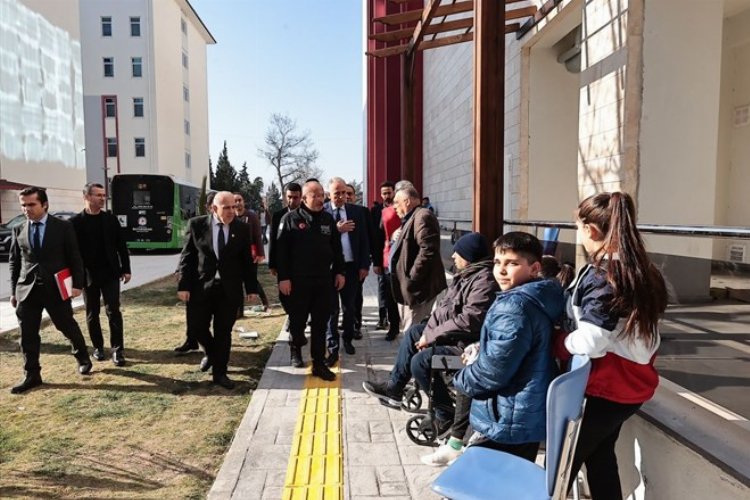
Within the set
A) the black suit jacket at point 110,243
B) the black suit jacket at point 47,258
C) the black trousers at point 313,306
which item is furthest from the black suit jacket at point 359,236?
the black suit jacket at point 47,258

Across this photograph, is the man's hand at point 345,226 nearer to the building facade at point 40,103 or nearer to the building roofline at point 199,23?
the building facade at point 40,103

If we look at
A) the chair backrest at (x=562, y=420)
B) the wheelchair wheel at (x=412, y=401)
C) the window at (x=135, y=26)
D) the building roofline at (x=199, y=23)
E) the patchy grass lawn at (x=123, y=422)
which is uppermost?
the building roofline at (x=199, y=23)

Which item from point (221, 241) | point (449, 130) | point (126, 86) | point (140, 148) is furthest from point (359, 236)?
point (126, 86)

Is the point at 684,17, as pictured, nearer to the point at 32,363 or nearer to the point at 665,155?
the point at 665,155

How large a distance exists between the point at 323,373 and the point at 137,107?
3853 centimetres

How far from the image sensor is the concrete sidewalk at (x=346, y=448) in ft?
9.86

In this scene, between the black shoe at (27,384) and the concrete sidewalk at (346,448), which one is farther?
the black shoe at (27,384)

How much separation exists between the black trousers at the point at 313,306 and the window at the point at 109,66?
3977 centimetres

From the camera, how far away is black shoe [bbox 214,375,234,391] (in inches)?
187

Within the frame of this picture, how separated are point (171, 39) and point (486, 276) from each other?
145 feet

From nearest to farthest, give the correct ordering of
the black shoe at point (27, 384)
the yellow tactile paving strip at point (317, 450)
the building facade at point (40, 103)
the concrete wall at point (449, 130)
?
1. the yellow tactile paving strip at point (317, 450)
2. the black shoe at point (27, 384)
3. the concrete wall at point (449, 130)
4. the building facade at point (40, 103)

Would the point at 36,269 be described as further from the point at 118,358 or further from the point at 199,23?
the point at 199,23

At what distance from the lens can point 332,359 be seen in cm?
541

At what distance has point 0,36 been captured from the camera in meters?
25.3
